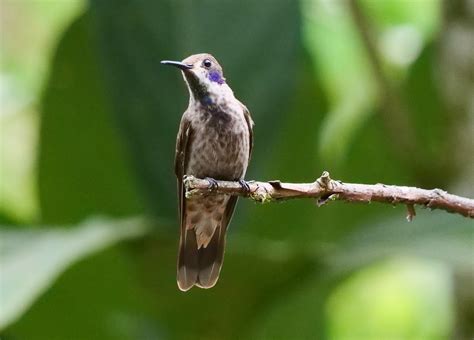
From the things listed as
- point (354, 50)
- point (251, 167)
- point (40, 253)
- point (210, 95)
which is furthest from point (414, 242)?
point (354, 50)

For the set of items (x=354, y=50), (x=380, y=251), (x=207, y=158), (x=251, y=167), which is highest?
(x=354, y=50)

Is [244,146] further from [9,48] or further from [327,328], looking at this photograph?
[9,48]

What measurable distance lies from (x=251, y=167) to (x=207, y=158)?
A: 2.84 ft

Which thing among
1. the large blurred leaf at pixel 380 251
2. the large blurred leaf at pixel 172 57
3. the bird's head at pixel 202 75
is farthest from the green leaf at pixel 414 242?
the bird's head at pixel 202 75

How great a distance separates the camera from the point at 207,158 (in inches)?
30.8

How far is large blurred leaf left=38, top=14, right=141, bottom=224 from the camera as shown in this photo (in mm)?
2016

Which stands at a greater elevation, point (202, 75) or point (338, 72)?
point (338, 72)

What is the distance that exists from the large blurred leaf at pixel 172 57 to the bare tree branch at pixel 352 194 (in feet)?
3.12

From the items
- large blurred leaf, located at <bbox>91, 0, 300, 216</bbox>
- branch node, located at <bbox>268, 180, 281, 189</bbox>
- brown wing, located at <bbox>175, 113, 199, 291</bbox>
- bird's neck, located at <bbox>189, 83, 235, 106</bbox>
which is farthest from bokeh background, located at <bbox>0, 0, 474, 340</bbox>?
branch node, located at <bbox>268, 180, 281, 189</bbox>

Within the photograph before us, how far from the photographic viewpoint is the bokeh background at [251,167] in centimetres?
158

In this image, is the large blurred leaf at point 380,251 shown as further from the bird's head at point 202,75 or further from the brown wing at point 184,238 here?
the bird's head at point 202,75

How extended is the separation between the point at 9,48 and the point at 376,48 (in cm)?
125

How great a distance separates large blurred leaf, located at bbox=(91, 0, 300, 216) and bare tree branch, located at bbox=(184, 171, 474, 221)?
0.95 metres

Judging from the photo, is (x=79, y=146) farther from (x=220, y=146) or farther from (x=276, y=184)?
(x=276, y=184)
